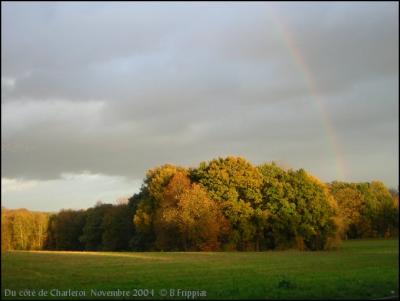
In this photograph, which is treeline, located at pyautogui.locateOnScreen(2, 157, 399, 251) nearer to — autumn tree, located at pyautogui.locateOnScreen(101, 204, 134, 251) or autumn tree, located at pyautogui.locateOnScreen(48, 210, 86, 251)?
autumn tree, located at pyautogui.locateOnScreen(101, 204, 134, 251)

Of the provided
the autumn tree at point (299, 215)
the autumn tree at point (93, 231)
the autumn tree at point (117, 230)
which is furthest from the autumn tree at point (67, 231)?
the autumn tree at point (299, 215)

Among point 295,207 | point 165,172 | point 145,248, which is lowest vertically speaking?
point 145,248

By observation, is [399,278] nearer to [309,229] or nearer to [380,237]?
[309,229]

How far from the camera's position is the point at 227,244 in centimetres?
9331

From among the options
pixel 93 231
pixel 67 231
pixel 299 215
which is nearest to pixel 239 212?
pixel 299 215

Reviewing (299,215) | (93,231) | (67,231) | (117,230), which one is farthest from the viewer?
(67,231)

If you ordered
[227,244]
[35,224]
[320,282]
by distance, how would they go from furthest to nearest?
[35,224] < [227,244] < [320,282]

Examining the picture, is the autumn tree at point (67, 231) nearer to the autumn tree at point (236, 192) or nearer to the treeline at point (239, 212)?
the treeline at point (239, 212)

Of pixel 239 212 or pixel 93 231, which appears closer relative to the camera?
pixel 239 212

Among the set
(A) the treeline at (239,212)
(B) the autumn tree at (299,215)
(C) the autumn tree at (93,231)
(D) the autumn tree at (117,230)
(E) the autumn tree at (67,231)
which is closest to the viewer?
(A) the treeline at (239,212)

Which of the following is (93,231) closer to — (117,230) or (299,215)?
(117,230)

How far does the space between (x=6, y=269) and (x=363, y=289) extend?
20.1 m

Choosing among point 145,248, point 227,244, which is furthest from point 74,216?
point 227,244

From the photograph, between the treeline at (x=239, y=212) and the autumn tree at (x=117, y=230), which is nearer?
the treeline at (x=239, y=212)
